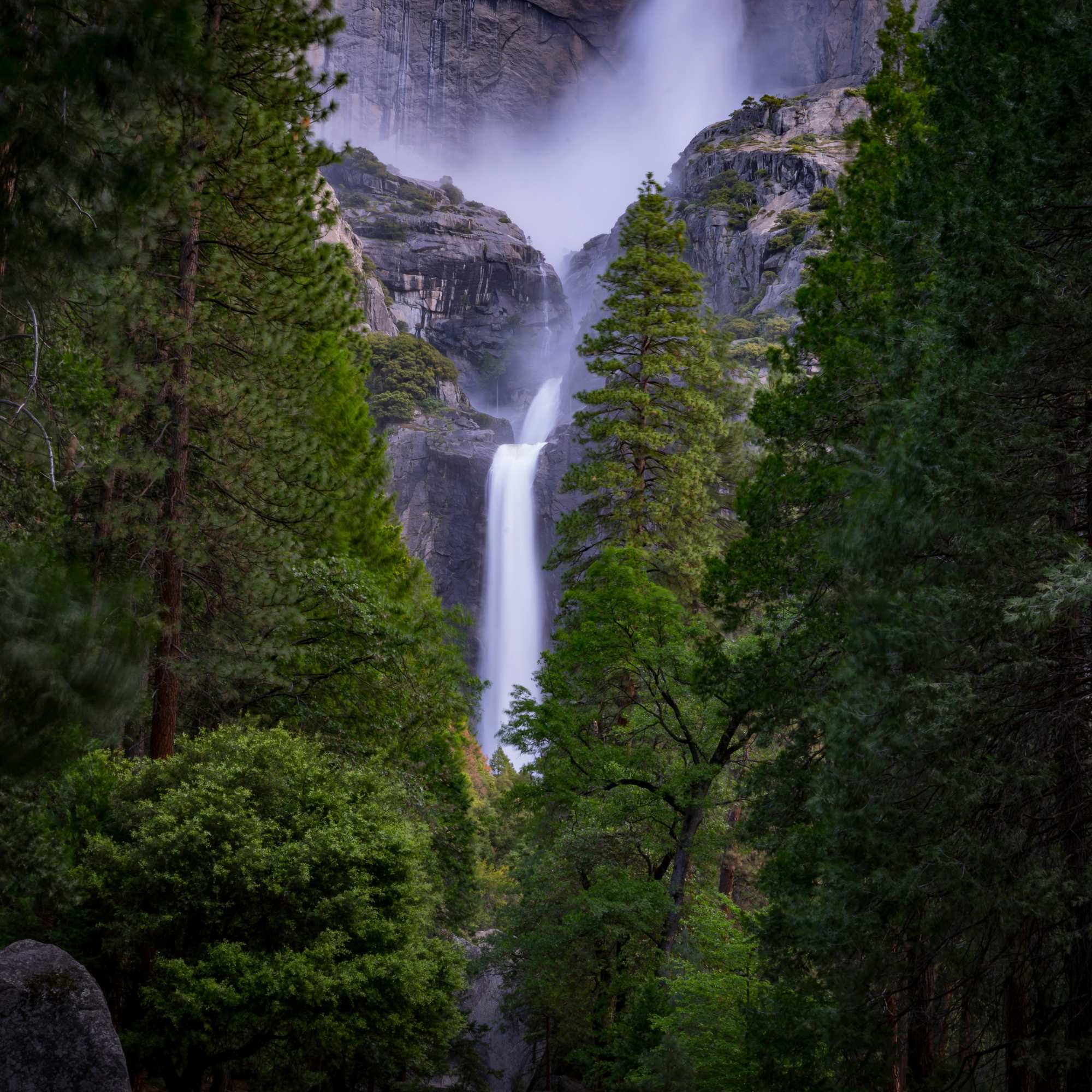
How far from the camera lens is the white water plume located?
134625 mm

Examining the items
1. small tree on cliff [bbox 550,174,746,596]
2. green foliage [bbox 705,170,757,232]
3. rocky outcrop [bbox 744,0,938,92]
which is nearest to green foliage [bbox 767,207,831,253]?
green foliage [bbox 705,170,757,232]

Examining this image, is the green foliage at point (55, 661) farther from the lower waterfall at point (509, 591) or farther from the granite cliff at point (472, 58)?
the granite cliff at point (472, 58)

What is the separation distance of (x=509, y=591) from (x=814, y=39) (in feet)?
233

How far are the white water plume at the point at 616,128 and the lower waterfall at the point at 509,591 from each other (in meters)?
85.1

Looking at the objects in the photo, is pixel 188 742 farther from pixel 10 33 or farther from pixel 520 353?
pixel 520 353

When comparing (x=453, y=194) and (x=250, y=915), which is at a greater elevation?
(x=453, y=194)

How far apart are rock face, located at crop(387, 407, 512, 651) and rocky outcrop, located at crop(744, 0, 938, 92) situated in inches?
1802

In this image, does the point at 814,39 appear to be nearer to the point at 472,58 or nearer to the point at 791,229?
the point at 791,229

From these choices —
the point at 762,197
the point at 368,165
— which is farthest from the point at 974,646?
the point at 368,165

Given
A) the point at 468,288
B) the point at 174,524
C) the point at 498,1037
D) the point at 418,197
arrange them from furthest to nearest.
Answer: the point at 418,197
the point at 468,288
the point at 498,1037
the point at 174,524

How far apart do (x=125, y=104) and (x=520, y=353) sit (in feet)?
257

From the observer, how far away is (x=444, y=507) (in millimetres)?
52719

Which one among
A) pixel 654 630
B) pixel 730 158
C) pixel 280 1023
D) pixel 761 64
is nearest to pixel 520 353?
pixel 730 158

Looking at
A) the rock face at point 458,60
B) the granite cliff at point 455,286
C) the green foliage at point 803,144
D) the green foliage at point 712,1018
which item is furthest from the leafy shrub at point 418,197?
the green foliage at point 712,1018
